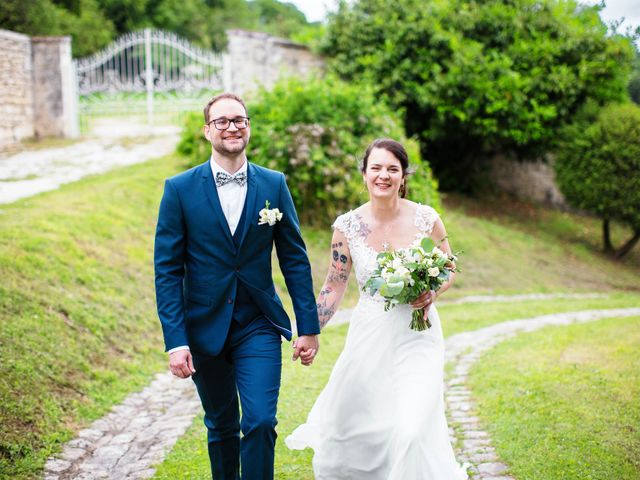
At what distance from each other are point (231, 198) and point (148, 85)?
14.2 meters

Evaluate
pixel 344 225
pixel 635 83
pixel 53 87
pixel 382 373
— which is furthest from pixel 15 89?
pixel 635 83

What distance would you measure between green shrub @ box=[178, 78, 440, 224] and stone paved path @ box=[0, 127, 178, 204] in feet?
5.20

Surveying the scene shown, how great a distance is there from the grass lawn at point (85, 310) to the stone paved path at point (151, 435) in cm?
14

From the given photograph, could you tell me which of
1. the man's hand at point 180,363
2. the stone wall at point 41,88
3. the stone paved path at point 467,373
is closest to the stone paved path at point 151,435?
the stone paved path at point 467,373

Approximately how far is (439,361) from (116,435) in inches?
117

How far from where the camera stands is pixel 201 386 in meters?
4.07

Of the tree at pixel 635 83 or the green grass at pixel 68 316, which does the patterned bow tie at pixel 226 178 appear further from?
the tree at pixel 635 83

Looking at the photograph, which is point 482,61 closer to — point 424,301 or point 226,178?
point 424,301

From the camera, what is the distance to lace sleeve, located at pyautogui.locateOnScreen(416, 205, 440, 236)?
178 inches

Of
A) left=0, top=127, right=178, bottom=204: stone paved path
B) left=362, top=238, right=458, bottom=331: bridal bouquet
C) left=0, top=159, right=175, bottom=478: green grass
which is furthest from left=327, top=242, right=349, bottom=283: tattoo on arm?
left=0, top=127, right=178, bottom=204: stone paved path

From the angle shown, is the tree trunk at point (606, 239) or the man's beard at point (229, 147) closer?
the man's beard at point (229, 147)

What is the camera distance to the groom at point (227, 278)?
12.6 feet

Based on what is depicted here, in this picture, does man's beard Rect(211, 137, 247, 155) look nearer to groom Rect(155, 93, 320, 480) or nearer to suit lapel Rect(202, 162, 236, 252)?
groom Rect(155, 93, 320, 480)

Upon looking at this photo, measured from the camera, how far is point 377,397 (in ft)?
13.8
